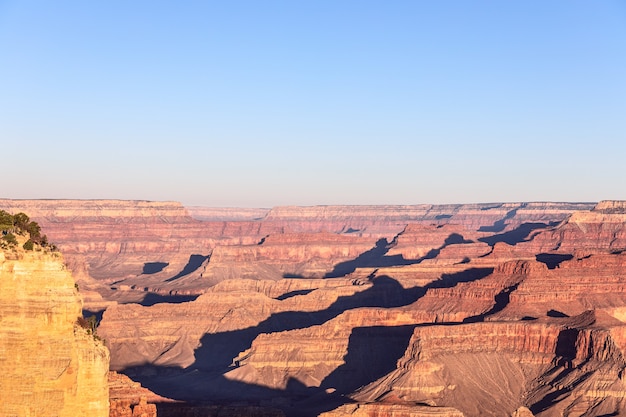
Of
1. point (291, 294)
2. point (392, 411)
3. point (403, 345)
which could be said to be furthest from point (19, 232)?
point (291, 294)

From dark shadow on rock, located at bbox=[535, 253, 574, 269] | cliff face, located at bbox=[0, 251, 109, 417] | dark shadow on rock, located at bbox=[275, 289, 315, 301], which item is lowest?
dark shadow on rock, located at bbox=[275, 289, 315, 301]

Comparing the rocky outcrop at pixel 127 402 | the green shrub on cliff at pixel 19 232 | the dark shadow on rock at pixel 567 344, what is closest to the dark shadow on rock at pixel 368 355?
the dark shadow on rock at pixel 567 344

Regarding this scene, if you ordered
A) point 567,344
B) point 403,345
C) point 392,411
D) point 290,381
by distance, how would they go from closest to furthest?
point 392,411 → point 567,344 → point 403,345 → point 290,381

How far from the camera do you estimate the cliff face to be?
29.0 metres

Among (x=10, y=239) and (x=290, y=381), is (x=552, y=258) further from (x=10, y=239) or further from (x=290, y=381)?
(x=10, y=239)

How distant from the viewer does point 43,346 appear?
29.2m

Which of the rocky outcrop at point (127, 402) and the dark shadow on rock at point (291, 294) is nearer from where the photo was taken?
the rocky outcrop at point (127, 402)

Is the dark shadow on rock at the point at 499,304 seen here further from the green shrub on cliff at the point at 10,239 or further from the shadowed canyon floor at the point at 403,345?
the green shrub on cliff at the point at 10,239

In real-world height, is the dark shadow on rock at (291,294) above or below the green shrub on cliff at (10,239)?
below

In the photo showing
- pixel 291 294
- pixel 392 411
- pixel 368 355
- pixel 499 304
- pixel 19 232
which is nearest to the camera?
pixel 19 232

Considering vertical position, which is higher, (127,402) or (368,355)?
(127,402)

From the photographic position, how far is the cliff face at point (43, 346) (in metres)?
29.0

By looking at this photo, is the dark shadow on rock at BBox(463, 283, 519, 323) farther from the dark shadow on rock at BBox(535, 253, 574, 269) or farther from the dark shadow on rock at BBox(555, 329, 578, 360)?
the dark shadow on rock at BBox(535, 253, 574, 269)

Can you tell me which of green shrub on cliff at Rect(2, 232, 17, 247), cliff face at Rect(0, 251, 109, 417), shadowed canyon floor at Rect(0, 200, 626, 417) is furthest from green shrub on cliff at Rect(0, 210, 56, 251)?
shadowed canyon floor at Rect(0, 200, 626, 417)
